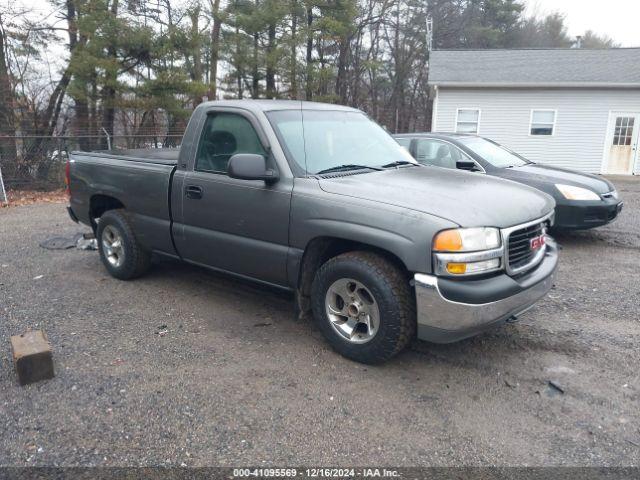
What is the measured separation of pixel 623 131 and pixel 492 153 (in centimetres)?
1293

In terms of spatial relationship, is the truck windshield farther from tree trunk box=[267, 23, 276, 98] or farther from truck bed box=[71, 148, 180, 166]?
tree trunk box=[267, 23, 276, 98]

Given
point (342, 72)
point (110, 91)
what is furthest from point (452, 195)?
point (342, 72)

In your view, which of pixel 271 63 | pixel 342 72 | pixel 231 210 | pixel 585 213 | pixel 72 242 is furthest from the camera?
pixel 342 72

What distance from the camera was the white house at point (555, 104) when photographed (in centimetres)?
1750

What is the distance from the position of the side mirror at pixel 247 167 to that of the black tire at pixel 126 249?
6.69 feet

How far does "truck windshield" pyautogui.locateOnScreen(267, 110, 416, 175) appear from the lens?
13.4 ft

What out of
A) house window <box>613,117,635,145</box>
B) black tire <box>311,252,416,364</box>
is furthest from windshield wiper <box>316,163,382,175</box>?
house window <box>613,117,635,145</box>

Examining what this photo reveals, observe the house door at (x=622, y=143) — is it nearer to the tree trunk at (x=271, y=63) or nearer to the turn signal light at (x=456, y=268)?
the tree trunk at (x=271, y=63)

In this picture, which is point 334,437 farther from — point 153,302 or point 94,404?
point 153,302

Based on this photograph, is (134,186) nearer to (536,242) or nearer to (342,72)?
(536,242)

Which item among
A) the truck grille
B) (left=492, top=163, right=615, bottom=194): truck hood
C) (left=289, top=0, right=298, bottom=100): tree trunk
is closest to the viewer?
the truck grille

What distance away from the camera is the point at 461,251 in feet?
10.3

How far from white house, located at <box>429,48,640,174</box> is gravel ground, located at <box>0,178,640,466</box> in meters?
14.6

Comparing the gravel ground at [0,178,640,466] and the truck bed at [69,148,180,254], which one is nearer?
the gravel ground at [0,178,640,466]
